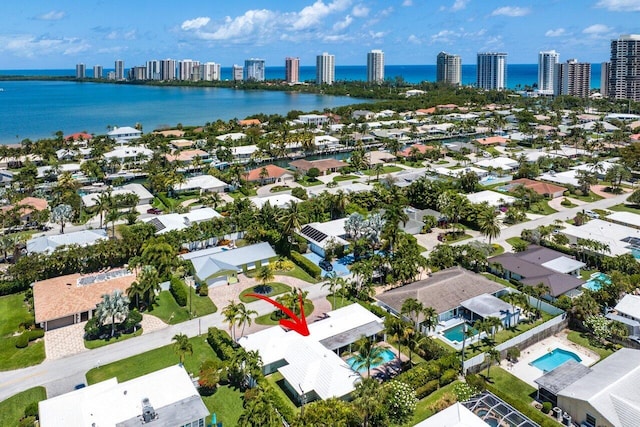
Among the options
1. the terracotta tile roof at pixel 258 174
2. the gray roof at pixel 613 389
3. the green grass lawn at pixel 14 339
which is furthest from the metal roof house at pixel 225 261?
the terracotta tile roof at pixel 258 174

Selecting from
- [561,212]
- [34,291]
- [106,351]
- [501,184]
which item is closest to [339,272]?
[106,351]

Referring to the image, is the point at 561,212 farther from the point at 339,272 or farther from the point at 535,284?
the point at 339,272

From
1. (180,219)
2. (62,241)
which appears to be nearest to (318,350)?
(180,219)

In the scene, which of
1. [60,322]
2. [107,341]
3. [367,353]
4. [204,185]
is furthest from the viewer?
[204,185]

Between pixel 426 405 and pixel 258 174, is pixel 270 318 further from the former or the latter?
pixel 258 174

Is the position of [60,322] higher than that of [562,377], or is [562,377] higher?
[562,377]

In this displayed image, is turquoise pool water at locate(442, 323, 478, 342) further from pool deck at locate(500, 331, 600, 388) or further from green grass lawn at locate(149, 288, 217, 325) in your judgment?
green grass lawn at locate(149, 288, 217, 325)
